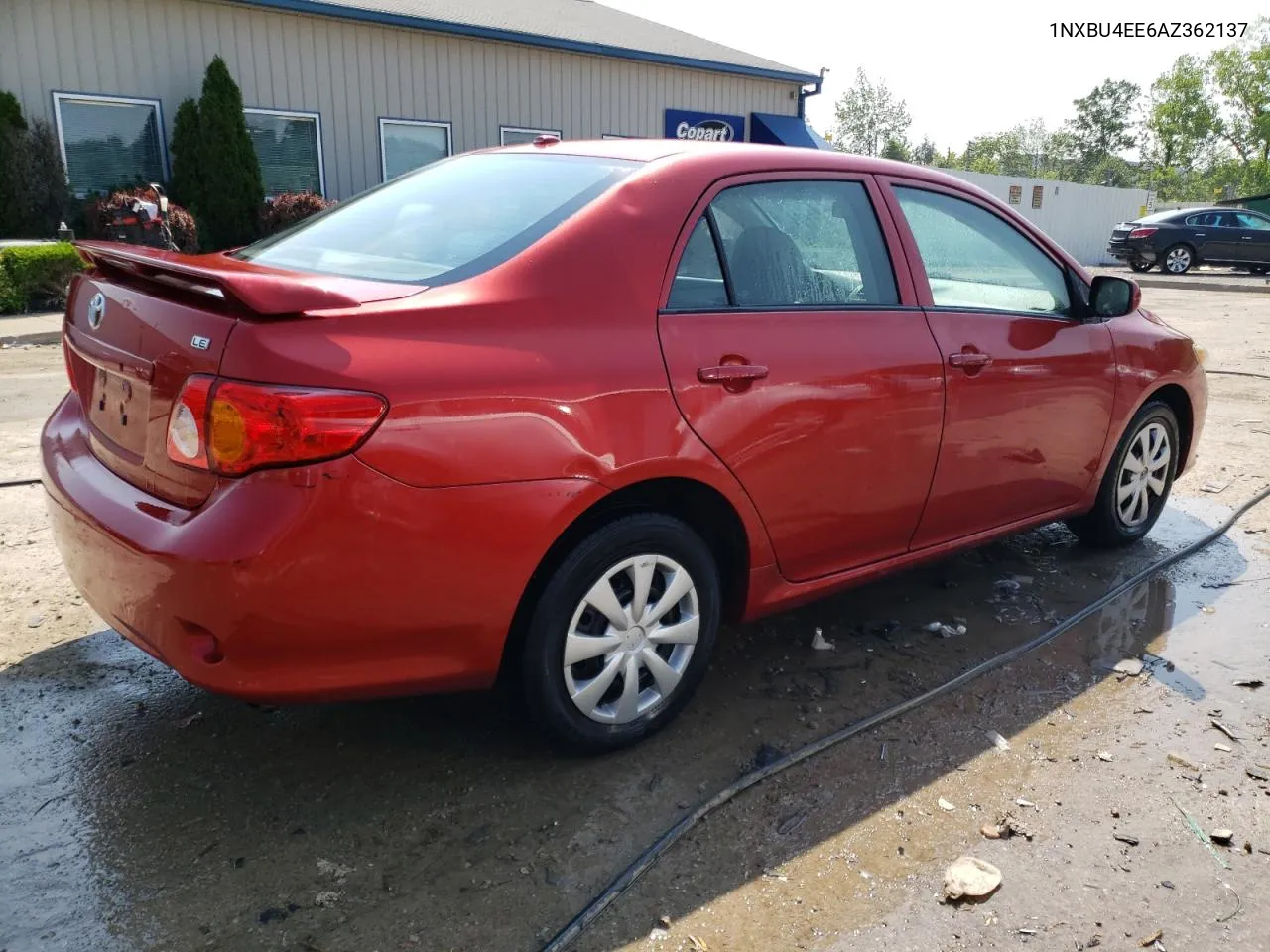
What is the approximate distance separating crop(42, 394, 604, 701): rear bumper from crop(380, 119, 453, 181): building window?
1481 centimetres

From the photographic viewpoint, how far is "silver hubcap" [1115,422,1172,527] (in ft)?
15.3

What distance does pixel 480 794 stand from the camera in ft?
9.09

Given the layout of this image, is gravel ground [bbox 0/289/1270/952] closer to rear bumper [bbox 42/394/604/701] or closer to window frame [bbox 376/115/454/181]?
rear bumper [bbox 42/394/604/701]

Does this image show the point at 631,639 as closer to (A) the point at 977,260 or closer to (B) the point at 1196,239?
(A) the point at 977,260

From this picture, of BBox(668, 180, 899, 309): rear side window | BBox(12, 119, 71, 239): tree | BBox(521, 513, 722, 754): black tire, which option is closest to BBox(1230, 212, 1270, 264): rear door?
BBox(12, 119, 71, 239): tree

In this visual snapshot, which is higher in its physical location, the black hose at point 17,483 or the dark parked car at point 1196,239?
the dark parked car at point 1196,239

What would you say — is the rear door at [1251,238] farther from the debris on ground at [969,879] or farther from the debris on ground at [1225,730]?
the debris on ground at [969,879]

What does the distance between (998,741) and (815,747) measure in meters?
0.58

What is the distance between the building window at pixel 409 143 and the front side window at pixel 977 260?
13.6 m

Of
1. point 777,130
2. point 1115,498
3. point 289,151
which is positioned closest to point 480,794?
point 1115,498

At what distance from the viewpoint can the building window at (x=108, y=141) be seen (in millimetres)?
13883

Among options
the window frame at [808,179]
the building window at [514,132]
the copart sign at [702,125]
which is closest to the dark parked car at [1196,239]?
A: the copart sign at [702,125]

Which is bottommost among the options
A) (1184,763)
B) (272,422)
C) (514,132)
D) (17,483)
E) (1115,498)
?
(1184,763)

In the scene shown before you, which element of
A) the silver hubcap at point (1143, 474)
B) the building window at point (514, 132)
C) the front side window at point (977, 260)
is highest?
the building window at point (514, 132)
